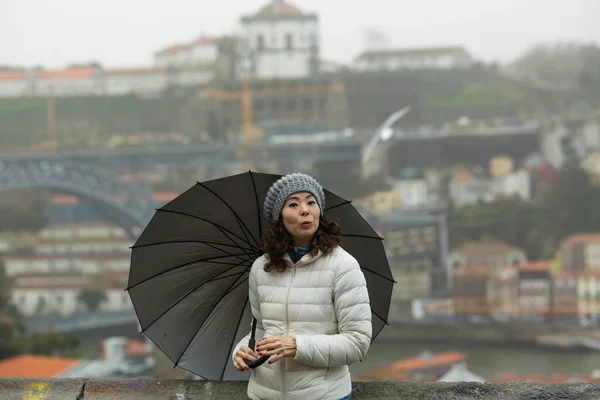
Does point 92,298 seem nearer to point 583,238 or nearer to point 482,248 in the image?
point 482,248

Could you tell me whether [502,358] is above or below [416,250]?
below

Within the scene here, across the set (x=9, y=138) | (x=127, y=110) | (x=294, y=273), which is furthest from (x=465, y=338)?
(x=294, y=273)

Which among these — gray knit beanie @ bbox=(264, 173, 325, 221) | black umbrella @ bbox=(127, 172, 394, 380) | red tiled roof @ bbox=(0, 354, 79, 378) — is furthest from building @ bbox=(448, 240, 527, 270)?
gray knit beanie @ bbox=(264, 173, 325, 221)

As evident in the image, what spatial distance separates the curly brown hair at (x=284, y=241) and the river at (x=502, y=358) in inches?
814

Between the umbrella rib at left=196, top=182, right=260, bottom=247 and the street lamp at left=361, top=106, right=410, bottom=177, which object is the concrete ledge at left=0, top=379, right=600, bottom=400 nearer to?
the umbrella rib at left=196, top=182, right=260, bottom=247

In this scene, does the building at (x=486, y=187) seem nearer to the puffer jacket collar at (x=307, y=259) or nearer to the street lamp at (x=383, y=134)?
the street lamp at (x=383, y=134)

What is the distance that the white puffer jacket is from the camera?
123cm

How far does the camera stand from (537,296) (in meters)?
22.5

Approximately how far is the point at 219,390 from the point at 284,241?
46cm

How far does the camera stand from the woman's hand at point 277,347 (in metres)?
1.21

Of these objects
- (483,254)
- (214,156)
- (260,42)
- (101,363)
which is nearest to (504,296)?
(483,254)

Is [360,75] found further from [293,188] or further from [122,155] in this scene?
[293,188]

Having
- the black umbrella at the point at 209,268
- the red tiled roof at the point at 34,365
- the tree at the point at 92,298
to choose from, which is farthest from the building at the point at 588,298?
the black umbrella at the point at 209,268

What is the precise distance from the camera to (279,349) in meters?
1.21
